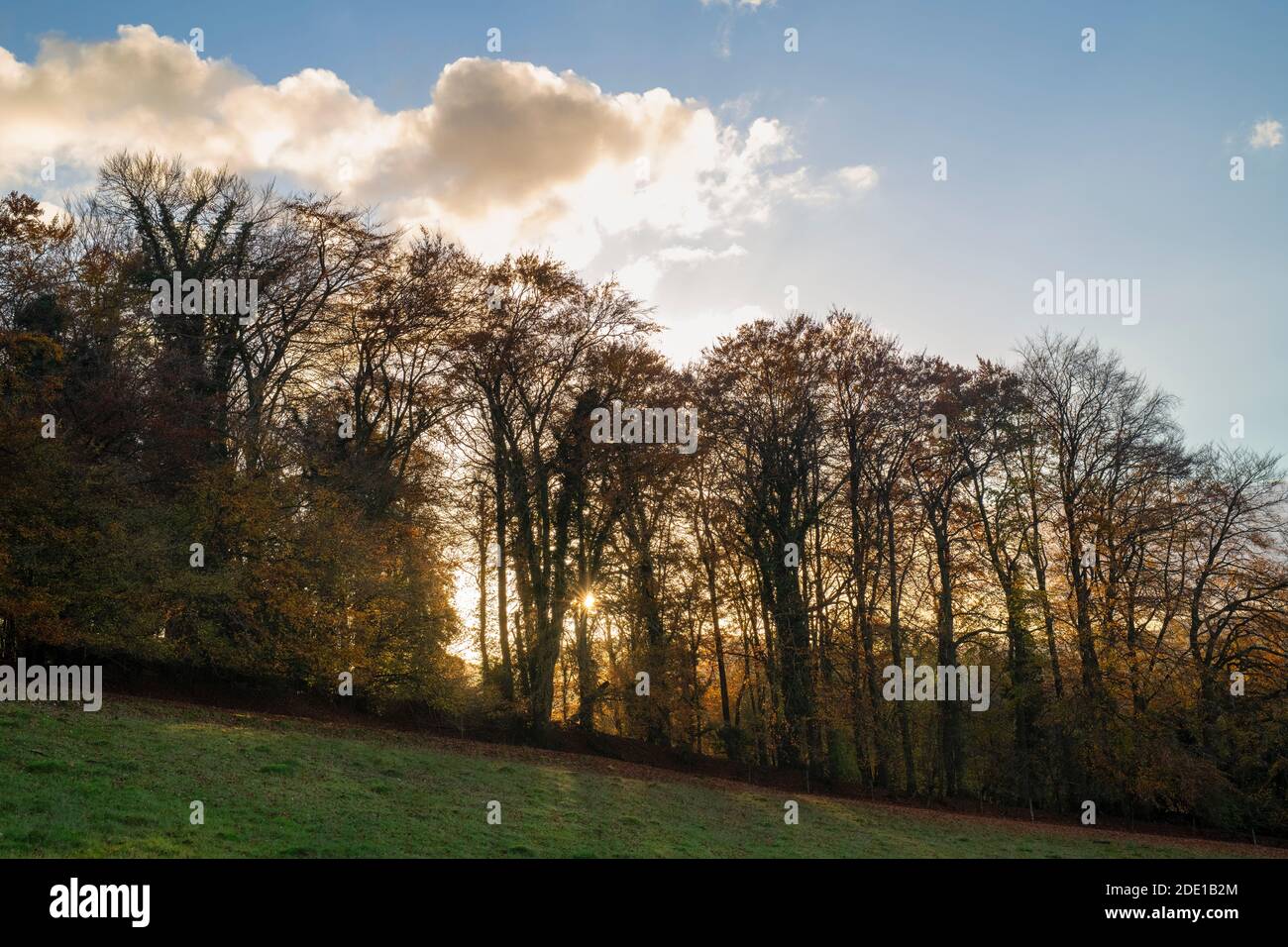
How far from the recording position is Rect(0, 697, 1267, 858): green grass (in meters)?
10.7

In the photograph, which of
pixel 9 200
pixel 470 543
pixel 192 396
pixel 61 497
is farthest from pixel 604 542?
pixel 9 200

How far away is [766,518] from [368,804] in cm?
2001

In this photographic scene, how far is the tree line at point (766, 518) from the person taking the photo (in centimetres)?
2809

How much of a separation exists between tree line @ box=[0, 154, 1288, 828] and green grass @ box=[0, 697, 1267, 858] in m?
4.40

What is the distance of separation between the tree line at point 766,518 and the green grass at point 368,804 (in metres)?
4.40
